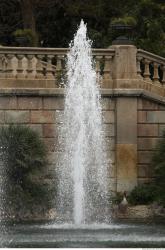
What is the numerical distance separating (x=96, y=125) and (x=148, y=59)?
2245 millimetres

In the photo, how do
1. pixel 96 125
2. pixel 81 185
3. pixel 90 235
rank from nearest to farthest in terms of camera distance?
pixel 90 235 < pixel 81 185 < pixel 96 125

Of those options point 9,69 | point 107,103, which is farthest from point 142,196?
point 9,69

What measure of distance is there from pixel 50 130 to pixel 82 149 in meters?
1.74

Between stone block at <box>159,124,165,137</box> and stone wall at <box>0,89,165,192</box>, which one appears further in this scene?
stone block at <box>159,124,165,137</box>

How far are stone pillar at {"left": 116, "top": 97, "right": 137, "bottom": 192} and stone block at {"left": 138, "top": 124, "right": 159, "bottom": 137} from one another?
6.4 inches

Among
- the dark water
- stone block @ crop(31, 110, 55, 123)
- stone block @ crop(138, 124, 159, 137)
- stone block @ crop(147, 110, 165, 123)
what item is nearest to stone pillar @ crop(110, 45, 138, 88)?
stone block @ crop(147, 110, 165, 123)

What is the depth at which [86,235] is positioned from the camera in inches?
665

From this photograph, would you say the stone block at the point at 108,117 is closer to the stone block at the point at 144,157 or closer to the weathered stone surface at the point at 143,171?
the stone block at the point at 144,157

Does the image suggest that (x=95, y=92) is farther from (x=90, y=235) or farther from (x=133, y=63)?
(x=90, y=235)

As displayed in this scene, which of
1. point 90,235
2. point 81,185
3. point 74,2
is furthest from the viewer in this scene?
point 74,2

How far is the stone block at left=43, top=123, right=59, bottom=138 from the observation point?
22.1 metres

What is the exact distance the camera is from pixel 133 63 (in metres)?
22.2

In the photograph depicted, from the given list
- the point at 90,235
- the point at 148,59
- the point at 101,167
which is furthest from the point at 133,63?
the point at 90,235

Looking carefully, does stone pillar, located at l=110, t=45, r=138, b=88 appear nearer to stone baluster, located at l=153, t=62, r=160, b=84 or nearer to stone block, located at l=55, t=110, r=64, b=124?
stone baluster, located at l=153, t=62, r=160, b=84
